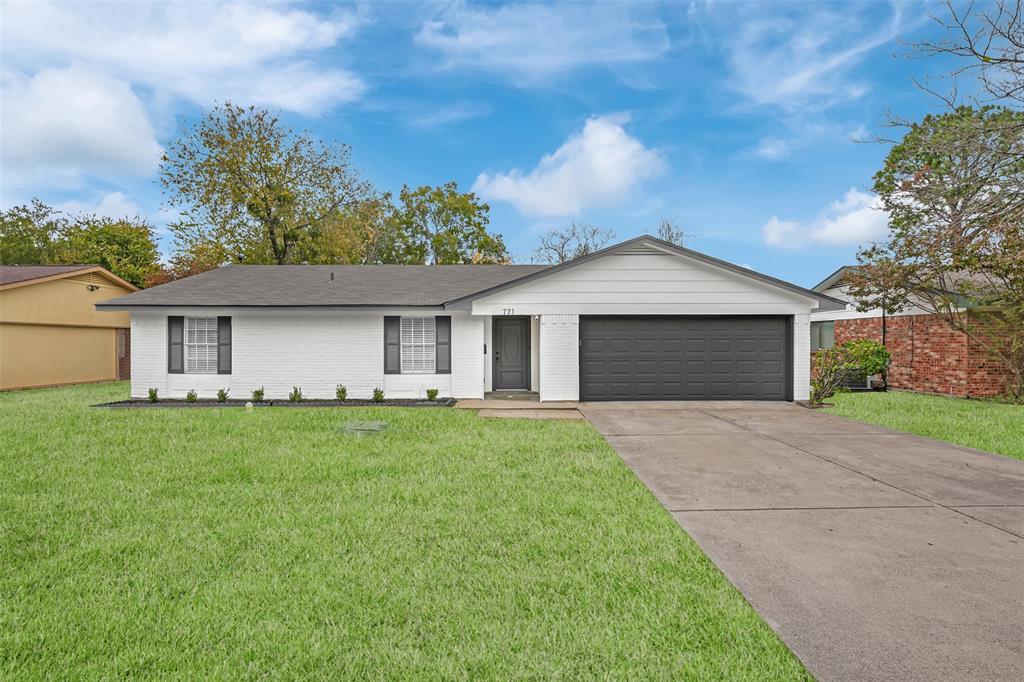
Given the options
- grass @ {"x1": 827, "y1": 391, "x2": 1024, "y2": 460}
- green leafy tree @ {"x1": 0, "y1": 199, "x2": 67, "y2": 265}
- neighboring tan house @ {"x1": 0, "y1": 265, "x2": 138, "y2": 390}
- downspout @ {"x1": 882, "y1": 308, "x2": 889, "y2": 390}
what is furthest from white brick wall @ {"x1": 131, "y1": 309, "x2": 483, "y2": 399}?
green leafy tree @ {"x1": 0, "y1": 199, "x2": 67, "y2": 265}

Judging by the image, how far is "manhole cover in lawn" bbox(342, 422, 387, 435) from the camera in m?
9.56

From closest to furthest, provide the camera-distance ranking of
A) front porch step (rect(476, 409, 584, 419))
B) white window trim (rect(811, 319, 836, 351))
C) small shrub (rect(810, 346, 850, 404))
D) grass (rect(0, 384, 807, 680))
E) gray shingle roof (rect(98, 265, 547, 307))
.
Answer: grass (rect(0, 384, 807, 680)) → front porch step (rect(476, 409, 584, 419)) → small shrub (rect(810, 346, 850, 404)) → gray shingle roof (rect(98, 265, 547, 307)) → white window trim (rect(811, 319, 836, 351))

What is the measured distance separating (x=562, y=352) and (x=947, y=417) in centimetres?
867

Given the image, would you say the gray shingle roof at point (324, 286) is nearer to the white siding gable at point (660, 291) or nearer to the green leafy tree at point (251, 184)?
the white siding gable at point (660, 291)

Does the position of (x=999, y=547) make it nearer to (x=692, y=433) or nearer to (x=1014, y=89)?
(x=692, y=433)

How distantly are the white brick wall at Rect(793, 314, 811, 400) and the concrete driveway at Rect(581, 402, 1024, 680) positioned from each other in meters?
4.72

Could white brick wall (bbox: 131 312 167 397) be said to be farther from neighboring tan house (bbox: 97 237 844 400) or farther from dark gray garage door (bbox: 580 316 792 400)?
dark gray garage door (bbox: 580 316 792 400)

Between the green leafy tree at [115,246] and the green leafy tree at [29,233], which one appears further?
the green leafy tree at [29,233]

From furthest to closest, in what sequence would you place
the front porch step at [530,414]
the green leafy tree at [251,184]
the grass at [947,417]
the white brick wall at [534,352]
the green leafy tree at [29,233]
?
the green leafy tree at [29,233], the green leafy tree at [251,184], the white brick wall at [534,352], the front porch step at [530,414], the grass at [947,417]

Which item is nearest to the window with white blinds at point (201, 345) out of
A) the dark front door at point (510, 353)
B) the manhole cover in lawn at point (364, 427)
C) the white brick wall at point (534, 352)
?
the manhole cover in lawn at point (364, 427)

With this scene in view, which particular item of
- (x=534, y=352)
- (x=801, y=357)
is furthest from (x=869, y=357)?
(x=534, y=352)

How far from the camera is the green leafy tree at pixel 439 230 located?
39.5 metres

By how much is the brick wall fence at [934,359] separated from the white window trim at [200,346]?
2143 centimetres

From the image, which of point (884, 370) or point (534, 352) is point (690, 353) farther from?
point (884, 370)
